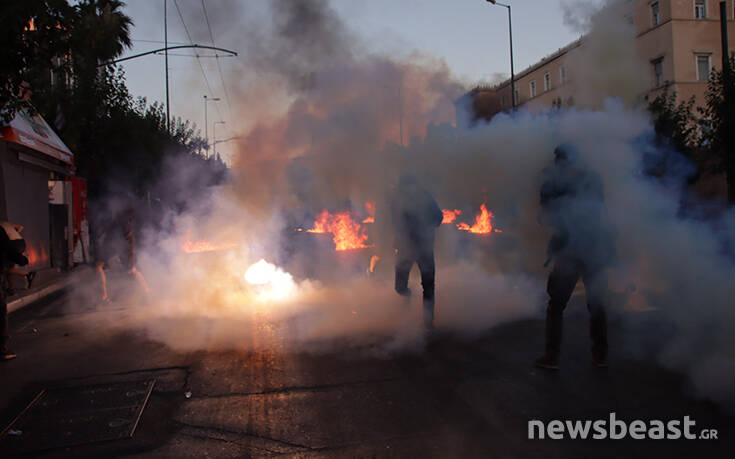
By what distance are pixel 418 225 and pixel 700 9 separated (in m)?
21.2

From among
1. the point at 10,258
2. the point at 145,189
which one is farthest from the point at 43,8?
the point at 145,189

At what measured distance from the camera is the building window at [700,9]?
19250 mm

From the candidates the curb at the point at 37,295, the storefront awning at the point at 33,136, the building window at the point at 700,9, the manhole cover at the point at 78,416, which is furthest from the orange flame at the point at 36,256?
the building window at the point at 700,9

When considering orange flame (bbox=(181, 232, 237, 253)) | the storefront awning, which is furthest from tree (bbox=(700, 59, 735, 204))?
the storefront awning

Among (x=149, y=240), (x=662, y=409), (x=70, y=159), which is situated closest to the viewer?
(x=662, y=409)

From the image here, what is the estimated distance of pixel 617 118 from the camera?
14.7ft

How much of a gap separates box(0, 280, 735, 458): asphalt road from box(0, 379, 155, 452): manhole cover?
0.11 m

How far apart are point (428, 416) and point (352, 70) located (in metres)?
5.28

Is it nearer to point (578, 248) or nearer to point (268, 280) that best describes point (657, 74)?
point (578, 248)

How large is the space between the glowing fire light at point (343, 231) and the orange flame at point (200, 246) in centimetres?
358

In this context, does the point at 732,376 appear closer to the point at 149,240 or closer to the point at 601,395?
the point at 601,395

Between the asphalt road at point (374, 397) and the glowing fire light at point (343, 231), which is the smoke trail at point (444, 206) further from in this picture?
the glowing fire light at point (343, 231)

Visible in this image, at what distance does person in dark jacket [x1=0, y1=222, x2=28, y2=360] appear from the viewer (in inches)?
207

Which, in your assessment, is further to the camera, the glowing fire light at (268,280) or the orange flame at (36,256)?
the orange flame at (36,256)
